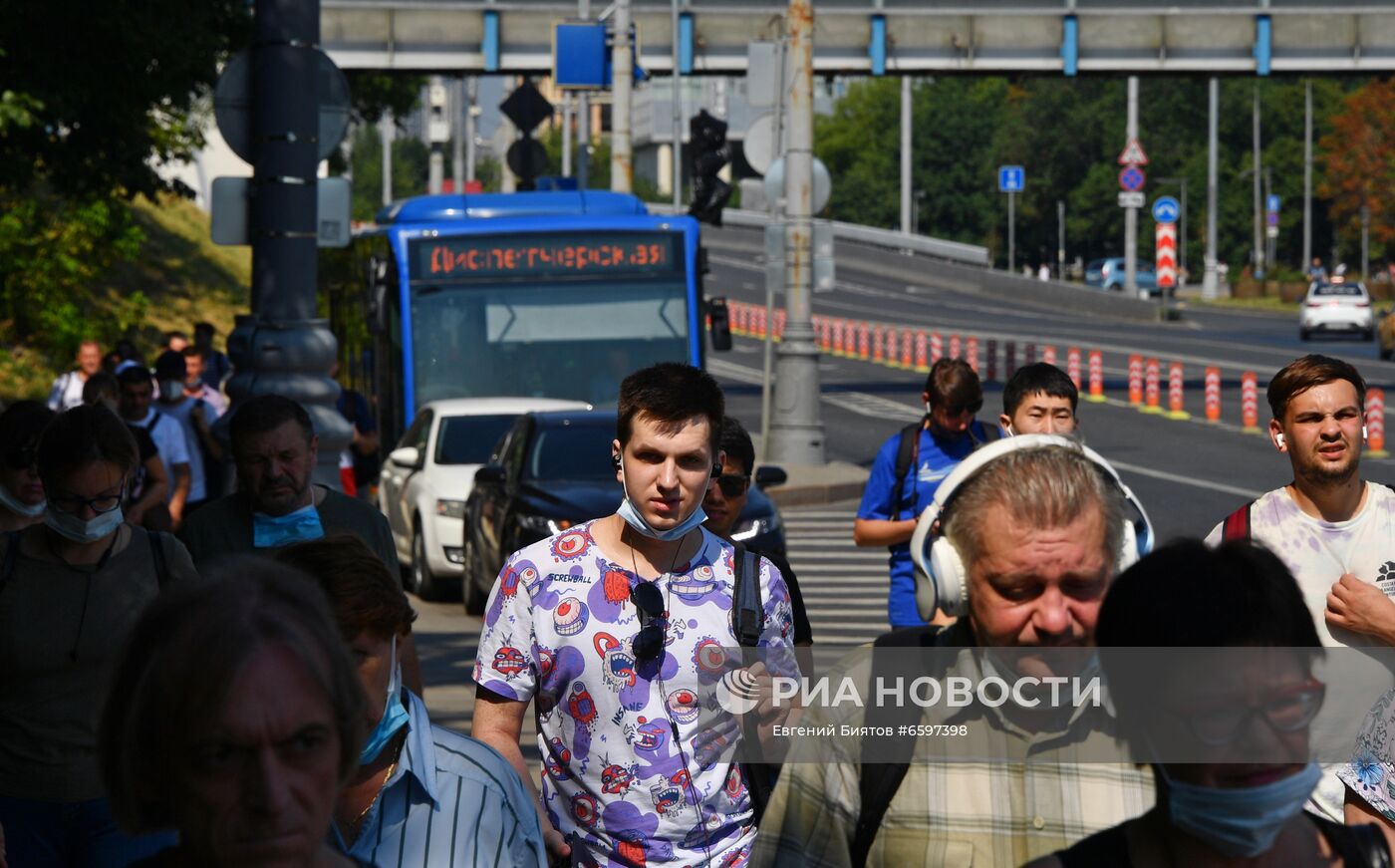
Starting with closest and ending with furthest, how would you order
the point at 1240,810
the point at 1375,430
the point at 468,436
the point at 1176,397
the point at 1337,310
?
the point at 1240,810
the point at 468,436
the point at 1375,430
the point at 1176,397
the point at 1337,310

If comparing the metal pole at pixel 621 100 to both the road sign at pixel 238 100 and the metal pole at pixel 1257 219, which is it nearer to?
the road sign at pixel 238 100

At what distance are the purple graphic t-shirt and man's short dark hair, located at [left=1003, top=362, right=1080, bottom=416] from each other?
2583 mm

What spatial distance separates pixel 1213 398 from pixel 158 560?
30.0 meters

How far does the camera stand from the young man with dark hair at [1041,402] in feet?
22.5

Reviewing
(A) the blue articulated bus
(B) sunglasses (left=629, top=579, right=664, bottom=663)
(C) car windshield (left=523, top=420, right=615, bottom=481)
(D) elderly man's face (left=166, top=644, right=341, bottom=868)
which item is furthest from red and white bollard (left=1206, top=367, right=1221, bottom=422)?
(D) elderly man's face (left=166, top=644, right=341, bottom=868)

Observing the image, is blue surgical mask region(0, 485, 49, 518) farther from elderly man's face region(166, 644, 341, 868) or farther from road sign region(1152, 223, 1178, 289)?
road sign region(1152, 223, 1178, 289)

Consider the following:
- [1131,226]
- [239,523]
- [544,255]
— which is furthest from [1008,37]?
[239,523]

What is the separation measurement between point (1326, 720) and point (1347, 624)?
0.22m

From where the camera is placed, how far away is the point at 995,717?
2.97 meters

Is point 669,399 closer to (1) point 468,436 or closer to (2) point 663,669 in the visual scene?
(2) point 663,669

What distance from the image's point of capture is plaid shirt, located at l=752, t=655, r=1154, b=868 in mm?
2926

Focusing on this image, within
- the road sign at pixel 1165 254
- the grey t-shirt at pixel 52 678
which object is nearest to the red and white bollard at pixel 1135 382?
the road sign at pixel 1165 254

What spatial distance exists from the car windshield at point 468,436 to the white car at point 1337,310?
42218mm

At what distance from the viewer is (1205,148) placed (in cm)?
11556
